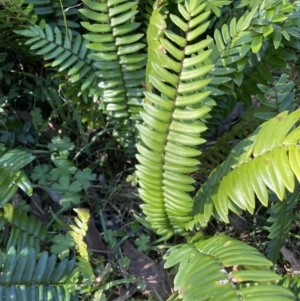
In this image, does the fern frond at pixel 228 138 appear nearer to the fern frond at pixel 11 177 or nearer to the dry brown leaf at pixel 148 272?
the dry brown leaf at pixel 148 272

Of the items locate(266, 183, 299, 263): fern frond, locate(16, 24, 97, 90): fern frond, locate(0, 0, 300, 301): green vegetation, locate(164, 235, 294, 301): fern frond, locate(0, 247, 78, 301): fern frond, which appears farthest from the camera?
locate(16, 24, 97, 90): fern frond

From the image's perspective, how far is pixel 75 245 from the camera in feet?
5.30

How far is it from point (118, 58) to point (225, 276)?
0.84 m

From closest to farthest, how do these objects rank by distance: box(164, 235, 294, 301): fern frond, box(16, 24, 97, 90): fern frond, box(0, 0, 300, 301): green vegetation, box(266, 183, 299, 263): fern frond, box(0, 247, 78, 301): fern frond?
1. box(164, 235, 294, 301): fern frond
2. box(0, 0, 300, 301): green vegetation
3. box(0, 247, 78, 301): fern frond
4. box(266, 183, 299, 263): fern frond
5. box(16, 24, 97, 90): fern frond

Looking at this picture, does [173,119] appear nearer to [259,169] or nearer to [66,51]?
[259,169]

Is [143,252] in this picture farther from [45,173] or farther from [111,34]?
[111,34]

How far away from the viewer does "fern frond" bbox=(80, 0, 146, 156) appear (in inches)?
60.8

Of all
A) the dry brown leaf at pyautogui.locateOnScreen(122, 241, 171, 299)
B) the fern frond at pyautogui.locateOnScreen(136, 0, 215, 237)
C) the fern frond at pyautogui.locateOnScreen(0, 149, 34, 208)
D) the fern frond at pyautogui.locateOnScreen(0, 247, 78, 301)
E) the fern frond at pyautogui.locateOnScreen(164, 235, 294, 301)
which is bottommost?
the dry brown leaf at pyautogui.locateOnScreen(122, 241, 171, 299)

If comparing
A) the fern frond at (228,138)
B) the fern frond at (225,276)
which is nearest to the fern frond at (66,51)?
the fern frond at (228,138)

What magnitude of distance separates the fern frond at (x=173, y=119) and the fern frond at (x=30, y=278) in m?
0.35

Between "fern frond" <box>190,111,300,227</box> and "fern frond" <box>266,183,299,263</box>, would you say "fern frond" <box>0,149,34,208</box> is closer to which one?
"fern frond" <box>190,111,300,227</box>

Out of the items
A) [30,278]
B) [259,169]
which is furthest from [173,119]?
[30,278]

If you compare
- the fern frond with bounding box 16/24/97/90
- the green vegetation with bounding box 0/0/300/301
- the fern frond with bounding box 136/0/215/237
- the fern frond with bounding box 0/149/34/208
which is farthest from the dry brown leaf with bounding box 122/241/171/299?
the fern frond with bounding box 16/24/97/90

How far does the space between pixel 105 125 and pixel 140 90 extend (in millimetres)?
322
